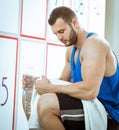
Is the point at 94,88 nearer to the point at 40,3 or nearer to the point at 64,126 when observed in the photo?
the point at 64,126

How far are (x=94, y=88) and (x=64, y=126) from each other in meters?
0.21

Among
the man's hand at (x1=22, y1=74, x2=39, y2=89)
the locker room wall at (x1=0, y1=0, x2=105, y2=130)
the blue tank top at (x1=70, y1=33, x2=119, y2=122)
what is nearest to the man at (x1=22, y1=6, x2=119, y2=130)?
the blue tank top at (x1=70, y1=33, x2=119, y2=122)

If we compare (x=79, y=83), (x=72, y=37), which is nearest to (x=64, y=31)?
(x=72, y=37)

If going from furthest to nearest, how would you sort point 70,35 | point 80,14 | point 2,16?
point 80,14
point 2,16
point 70,35

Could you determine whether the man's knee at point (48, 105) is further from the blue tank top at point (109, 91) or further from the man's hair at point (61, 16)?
the man's hair at point (61, 16)

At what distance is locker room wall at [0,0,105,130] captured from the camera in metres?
1.52

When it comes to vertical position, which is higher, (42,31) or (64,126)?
(42,31)

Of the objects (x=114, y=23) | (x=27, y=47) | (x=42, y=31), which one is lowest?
(x=27, y=47)

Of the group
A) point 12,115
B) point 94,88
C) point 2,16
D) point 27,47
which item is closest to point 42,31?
point 27,47

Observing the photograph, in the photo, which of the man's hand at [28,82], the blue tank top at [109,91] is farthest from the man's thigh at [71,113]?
the man's hand at [28,82]

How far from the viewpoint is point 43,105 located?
1123 mm

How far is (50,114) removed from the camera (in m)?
1.10

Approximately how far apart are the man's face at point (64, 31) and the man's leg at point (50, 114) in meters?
0.35

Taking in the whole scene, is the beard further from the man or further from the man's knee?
the man's knee
